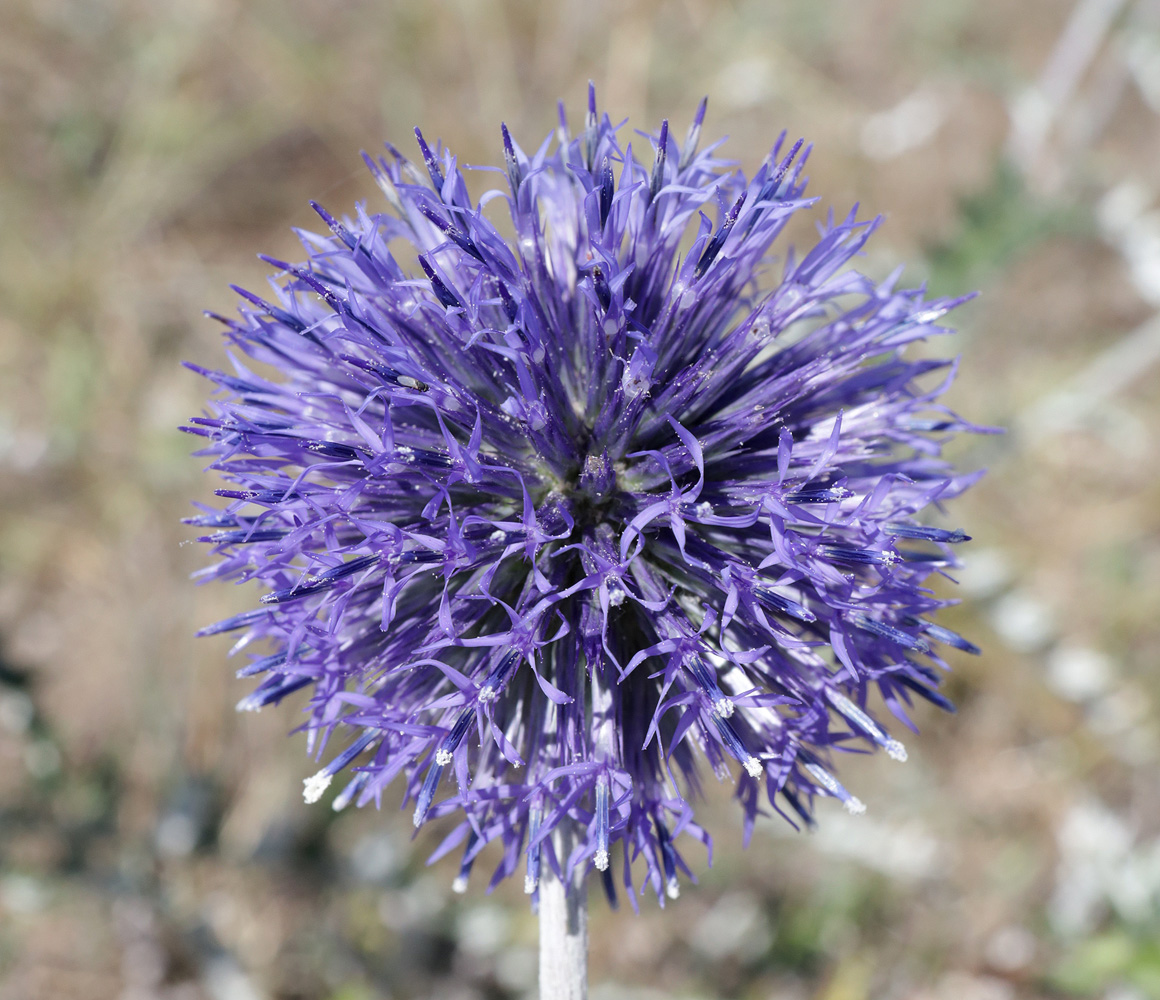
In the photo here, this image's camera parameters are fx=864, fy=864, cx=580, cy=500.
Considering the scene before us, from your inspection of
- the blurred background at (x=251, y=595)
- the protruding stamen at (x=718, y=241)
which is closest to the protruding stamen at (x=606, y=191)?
the protruding stamen at (x=718, y=241)

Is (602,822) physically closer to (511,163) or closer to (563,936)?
(563,936)

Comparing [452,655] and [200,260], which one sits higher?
[200,260]

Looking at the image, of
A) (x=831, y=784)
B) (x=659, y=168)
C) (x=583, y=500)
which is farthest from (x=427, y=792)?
(x=659, y=168)

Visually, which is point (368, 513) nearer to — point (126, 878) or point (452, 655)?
point (452, 655)

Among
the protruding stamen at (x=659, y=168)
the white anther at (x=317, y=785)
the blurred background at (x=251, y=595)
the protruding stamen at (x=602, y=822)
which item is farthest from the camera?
the blurred background at (x=251, y=595)

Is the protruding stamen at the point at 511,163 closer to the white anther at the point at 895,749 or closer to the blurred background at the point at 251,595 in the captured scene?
the white anther at the point at 895,749

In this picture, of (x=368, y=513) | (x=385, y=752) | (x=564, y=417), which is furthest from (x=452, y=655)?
(x=564, y=417)

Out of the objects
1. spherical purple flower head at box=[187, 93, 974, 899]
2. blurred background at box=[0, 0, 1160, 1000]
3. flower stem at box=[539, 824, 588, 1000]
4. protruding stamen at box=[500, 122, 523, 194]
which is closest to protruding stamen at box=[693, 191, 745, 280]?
spherical purple flower head at box=[187, 93, 974, 899]
